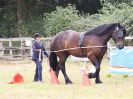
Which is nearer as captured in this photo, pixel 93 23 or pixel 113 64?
pixel 113 64

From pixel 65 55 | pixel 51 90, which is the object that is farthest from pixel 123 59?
pixel 51 90

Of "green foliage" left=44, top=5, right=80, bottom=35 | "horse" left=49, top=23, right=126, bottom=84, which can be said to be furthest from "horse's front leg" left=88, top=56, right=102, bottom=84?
"green foliage" left=44, top=5, right=80, bottom=35

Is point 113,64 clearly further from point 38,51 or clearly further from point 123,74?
point 38,51

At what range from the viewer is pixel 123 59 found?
18203 mm

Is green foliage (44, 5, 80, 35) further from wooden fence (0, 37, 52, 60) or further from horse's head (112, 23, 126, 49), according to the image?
horse's head (112, 23, 126, 49)

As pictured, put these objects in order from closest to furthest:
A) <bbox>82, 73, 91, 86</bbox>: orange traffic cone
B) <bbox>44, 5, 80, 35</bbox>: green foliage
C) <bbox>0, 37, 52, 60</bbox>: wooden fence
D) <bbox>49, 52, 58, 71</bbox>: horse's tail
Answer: <bbox>82, 73, 91, 86</bbox>: orange traffic cone < <bbox>49, 52, 58, 71</bbox>: horse's tail < <bbox>0, 37, 52, 60</bbox>: wooden fence < <bbox>44, 5, 80, 35</bbox>: green foliage

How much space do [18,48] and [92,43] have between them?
15.2 metres

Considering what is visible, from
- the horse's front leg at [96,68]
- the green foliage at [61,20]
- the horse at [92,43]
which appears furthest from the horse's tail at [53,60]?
the green foliage at [61,20]

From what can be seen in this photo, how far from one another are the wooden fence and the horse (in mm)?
13034

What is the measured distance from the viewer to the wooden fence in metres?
29.7

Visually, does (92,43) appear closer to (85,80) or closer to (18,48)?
(85,80)

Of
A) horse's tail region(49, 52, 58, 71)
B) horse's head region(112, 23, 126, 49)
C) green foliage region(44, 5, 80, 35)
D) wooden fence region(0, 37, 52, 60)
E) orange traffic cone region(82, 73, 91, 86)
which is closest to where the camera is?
orange traffic cone region(82, 73, 91, 86)

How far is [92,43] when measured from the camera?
15344 mm

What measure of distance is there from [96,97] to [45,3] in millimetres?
28068
